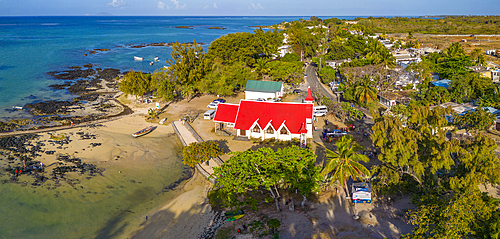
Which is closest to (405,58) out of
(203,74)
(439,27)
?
(203,74)

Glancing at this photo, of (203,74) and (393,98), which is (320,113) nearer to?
(393,98)

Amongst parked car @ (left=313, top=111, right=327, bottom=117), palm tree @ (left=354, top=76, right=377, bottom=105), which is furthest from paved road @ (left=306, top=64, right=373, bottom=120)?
parked car @ (left=313, top=111, right=327, bottom=117)

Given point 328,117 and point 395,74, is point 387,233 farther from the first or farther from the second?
point 395,74

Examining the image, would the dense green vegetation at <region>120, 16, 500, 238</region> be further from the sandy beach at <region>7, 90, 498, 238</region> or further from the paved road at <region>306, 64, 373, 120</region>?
the paved road at <region>306, 64, 373, 120</region>

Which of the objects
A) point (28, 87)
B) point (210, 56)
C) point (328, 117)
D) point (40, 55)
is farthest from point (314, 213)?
point (40, 55)

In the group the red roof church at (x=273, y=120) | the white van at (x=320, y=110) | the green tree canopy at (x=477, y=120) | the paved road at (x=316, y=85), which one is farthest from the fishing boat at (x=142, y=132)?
the green tree canopy at (x=477, y=120)

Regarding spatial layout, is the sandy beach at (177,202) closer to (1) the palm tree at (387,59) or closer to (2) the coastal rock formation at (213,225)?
(2) the coastal rock formation at (213,225)
